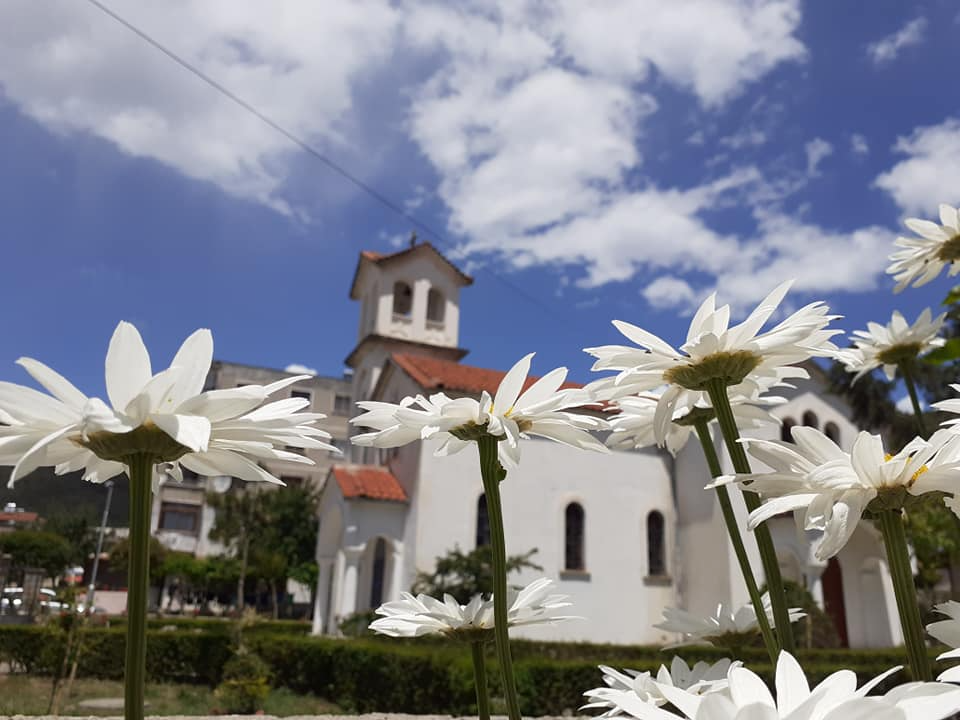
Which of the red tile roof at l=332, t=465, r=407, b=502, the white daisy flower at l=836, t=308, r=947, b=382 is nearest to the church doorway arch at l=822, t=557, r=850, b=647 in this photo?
the red tile roof at l=332, t=465, r=407, b=502

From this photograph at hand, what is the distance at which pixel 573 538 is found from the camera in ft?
60.3

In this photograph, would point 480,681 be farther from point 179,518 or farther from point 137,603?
point 179,518

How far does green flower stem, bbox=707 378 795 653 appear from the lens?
1331 millimetres

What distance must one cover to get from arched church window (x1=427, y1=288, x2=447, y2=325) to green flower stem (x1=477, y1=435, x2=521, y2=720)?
2235 cm

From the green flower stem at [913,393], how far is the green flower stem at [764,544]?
70 centimetres

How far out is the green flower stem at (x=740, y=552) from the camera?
1479mm

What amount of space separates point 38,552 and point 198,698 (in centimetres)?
2918

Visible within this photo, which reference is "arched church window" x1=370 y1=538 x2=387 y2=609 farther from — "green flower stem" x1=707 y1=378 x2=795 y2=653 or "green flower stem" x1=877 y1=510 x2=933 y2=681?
"green flower stem" x1=877 y1=510 x2=933 y2=681

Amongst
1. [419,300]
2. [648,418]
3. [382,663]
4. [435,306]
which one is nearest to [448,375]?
[419,300]

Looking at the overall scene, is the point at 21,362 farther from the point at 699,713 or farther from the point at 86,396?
the point at 699,713

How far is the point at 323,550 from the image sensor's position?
20.1 metres

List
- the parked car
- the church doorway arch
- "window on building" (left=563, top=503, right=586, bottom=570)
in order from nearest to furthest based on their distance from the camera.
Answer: "window on building" (left=563, top=503, right=586, bottom=570), the church doorway arch, the parked car

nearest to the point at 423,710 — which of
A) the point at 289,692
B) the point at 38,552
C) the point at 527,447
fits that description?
the point at 289,692

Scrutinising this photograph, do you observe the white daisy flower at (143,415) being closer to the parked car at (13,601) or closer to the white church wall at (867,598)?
the white church wall at (867,598)
